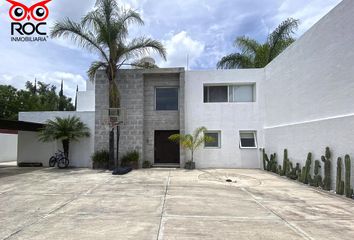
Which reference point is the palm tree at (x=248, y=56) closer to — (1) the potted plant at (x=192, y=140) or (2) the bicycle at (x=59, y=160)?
(1) the potted plant at (x=192, y=140)

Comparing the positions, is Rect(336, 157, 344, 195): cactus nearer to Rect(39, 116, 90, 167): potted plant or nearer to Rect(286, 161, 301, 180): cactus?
Rect(286, 161, 301, 180): cactus

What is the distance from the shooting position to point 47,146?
1559cm

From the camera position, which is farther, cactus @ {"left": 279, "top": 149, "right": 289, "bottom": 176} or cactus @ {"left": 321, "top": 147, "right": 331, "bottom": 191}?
cactus @ {"left": 279, "top": 149, "right": 289, "bottom": 176}

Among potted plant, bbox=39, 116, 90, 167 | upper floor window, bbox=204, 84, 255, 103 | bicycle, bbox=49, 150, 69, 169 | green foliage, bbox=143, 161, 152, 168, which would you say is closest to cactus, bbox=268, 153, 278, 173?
upper floor window, bbox=204, 84, 255, 103

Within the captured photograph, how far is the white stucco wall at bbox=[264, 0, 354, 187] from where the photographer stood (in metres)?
7.81

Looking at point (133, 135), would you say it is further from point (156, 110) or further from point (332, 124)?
point (332, 124)

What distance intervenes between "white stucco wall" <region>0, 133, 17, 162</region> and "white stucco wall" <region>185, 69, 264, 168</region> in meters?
15.0

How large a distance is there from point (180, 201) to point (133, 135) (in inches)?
316

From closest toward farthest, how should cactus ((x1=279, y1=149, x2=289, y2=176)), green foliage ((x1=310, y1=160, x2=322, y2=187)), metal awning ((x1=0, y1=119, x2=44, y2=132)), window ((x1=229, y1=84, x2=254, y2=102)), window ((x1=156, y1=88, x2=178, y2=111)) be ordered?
green foliage ((x1=310, y1=160, x2=322, y2=187)), metal awning ((x1=0, y1=119, x2=44, y2=132)), cactus ((x1=279, y1=149, x2=289, y2=176)), window ((x1=229, y1=84, x2=254, y2=102)), window ((x1=156, y1=88, x2=178, y2=111))

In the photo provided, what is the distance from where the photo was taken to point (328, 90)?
8.70m

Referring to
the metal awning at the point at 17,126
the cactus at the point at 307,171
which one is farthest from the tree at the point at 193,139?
the metal awning at the point at 17,126

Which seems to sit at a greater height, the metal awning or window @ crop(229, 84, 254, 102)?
window @ crop(229, 84, 254, 102)

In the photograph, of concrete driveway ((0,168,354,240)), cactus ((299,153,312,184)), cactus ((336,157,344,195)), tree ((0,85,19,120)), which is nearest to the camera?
concrete driveway ((0,168,354,240))

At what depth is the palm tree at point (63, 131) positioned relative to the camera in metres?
14.0
